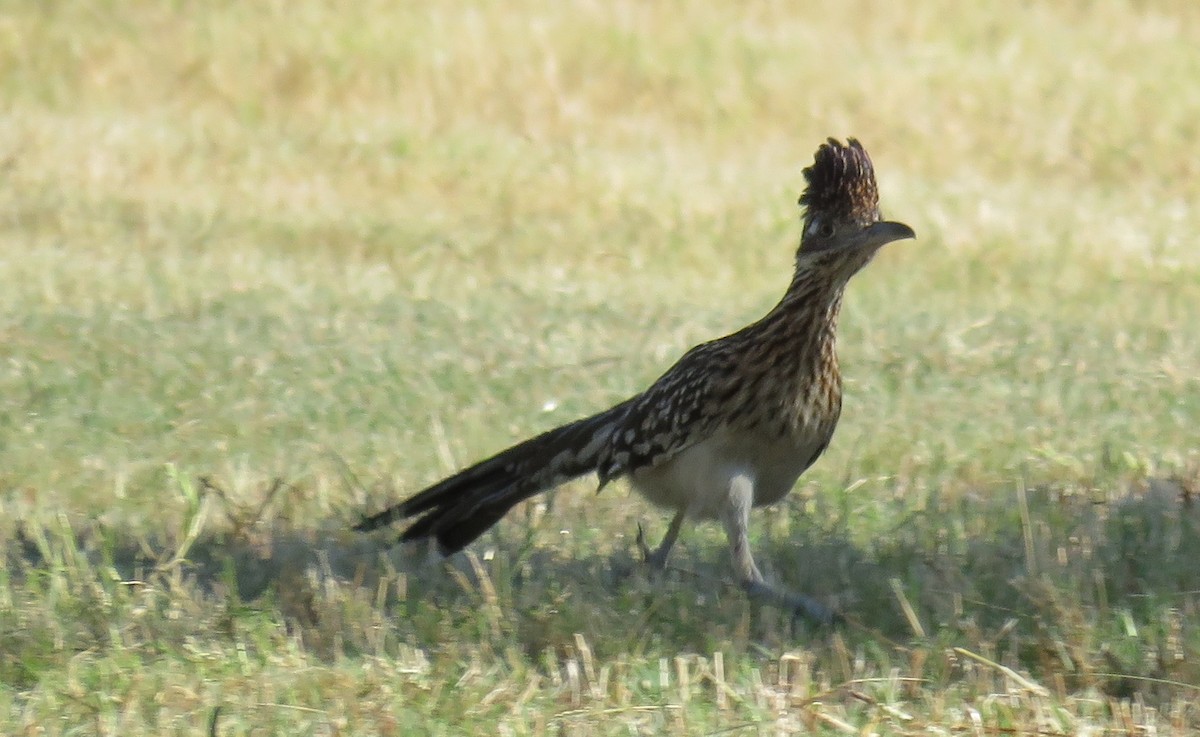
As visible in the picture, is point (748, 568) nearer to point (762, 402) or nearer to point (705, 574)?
point (705, 574)

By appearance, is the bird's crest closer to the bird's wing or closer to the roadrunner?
the roadrunner

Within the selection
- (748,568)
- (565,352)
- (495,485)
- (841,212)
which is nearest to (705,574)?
(748,568)

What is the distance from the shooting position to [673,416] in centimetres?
551

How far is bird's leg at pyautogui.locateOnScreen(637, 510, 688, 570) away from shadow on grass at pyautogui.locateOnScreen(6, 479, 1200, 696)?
0.17 ft

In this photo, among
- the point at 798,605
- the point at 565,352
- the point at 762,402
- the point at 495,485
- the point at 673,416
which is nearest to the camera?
the point at 798,605

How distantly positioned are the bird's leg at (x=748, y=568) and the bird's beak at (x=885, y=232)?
2.60 ft

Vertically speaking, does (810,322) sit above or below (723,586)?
above

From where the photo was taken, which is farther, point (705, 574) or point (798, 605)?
point (705, 574)

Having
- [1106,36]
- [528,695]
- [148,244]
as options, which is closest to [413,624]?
[528,695]

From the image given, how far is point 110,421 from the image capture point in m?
7.49

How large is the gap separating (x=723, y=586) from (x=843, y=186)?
3.92ft

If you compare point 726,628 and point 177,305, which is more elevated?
point 177,305

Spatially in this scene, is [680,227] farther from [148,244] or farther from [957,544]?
[957,544]

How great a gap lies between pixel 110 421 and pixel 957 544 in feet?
11.6
